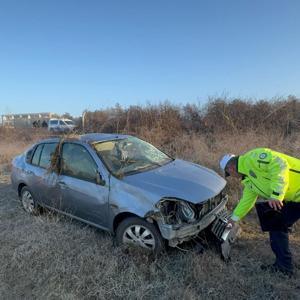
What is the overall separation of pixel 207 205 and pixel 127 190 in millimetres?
1067

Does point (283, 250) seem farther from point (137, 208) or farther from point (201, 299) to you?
point (137, 208)

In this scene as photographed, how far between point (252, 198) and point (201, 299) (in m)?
1.28

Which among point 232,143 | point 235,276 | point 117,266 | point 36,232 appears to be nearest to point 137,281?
point 117,266

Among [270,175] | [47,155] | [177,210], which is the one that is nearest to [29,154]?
[47,155]

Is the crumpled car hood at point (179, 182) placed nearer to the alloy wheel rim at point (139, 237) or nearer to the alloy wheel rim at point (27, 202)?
the alloy wheel rim at point (139, 237)

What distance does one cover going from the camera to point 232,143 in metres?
8.68

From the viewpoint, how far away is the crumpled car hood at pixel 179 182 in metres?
3.73

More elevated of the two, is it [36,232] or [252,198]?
[252,198]

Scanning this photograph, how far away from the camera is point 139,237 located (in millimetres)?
3758

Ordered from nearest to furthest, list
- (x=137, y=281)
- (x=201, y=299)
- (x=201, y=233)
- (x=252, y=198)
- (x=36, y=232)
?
(x=201, y=299), (x=137, y=281), (x=252, y=198), (x=201, y=233), (x=36, y=232)

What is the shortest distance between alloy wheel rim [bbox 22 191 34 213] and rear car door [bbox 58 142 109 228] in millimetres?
1104

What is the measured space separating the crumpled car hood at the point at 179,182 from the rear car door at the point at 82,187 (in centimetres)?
49

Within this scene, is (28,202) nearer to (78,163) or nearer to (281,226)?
(78,163)

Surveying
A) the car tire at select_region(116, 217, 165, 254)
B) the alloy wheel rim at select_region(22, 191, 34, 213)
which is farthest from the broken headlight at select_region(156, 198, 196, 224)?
the alloy wheel rim at select_region(22, 191, 34, 213)
